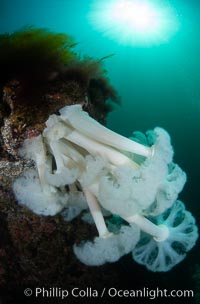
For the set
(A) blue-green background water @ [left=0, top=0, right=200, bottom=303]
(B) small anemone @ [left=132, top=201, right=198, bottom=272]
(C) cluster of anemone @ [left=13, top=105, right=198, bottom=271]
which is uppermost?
(A) blue-green background water @ [left=0, top=0, right=200, bottom=303]

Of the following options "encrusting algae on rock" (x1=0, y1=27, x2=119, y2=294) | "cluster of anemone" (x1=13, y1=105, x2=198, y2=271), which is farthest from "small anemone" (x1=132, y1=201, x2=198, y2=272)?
"encrusting algae on rock" (x1=0, y1=27, x2=119, y2=294)

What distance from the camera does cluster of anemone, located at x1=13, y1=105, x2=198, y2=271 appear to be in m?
2.30

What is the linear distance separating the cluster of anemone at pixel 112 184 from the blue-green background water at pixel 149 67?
2323 cm

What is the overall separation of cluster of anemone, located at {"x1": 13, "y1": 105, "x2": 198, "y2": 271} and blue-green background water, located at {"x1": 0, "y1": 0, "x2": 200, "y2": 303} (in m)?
23.2

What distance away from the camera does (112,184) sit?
2279mm

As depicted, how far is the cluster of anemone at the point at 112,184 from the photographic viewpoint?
2.30 m

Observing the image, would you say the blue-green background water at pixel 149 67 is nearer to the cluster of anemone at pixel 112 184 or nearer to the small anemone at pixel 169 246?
the small anemone at pixel 169 246

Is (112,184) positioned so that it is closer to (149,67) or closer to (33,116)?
(33,116)

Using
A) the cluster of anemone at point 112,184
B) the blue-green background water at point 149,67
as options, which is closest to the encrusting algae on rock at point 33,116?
the cluster of anemone at point 112,184

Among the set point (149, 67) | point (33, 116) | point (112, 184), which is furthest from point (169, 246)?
point (149, 67)

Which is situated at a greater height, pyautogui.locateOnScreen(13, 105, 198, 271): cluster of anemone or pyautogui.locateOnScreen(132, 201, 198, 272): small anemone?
pyautogui.locateOnScreen(13, 105, 198, 271): cluster of anemone

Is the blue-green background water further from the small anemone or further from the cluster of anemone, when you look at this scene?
the cluster of anemone

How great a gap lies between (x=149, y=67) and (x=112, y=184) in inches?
2759

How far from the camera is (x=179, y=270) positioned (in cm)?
962
